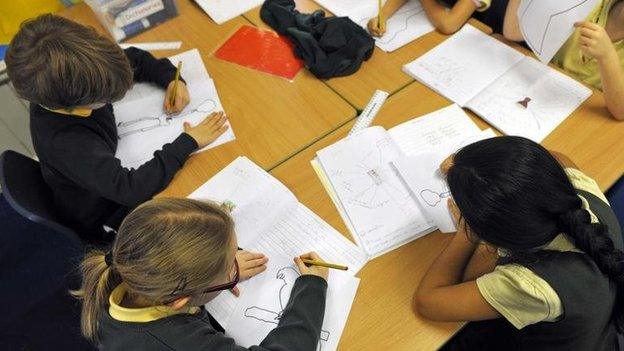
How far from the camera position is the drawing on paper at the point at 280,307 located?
931 mm

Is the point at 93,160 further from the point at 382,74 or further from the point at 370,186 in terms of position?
the point at 382,74

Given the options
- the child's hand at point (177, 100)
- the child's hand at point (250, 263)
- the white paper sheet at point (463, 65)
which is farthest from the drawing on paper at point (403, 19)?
the child's hand at point (250, 263)

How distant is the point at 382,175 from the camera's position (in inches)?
44.6

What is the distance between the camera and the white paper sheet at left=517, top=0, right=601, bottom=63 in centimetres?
117

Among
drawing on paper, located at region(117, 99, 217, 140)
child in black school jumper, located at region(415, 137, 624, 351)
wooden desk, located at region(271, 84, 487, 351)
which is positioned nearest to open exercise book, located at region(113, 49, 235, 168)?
drawing on paper, located at region(117, 99, 217, 140)

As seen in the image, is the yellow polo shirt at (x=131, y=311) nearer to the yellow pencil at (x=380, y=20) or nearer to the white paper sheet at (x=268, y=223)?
the white paper sheet at (x=268, y=223)

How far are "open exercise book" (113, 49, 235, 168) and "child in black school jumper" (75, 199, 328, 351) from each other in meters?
0.41

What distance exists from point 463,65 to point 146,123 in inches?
39.9

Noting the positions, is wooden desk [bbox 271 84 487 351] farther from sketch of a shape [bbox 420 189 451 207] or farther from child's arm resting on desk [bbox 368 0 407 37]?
child's arm resting on desk [bbox 368 0 407 37]

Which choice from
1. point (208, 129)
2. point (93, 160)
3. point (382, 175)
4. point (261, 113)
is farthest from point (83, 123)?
point (382, 175)

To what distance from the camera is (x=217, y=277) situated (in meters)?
0.86

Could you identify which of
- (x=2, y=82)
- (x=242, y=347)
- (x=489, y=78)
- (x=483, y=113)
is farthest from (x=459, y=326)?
(x=2, y=82)

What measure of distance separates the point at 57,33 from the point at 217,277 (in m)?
0.71

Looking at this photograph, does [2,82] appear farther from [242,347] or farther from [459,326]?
[459,326]
